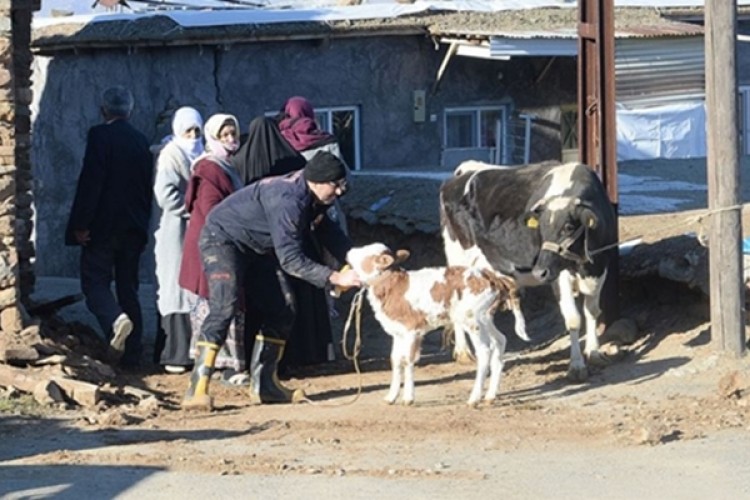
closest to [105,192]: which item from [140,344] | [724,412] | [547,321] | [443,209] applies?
[140,344]

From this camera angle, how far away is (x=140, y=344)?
13008 mm

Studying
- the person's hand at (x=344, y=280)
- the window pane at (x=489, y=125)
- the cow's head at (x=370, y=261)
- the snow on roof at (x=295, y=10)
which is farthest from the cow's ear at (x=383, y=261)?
the window pane at (x=489, y=125)

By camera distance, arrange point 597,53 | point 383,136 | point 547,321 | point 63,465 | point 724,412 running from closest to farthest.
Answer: point 63,465
point 724,412
point 597,53
point 547,321
point 383,136

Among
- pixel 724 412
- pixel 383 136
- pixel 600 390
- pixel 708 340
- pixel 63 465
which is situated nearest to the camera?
pixel 63 465

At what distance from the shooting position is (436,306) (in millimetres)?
10766

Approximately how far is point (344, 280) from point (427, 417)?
1.01m

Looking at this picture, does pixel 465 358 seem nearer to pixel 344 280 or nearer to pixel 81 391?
pixel 344 280

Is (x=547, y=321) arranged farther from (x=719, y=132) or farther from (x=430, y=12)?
(x=430, y=12)

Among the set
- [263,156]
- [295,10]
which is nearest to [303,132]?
[263,156]

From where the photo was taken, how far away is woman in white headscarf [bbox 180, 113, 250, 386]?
38.7 feet

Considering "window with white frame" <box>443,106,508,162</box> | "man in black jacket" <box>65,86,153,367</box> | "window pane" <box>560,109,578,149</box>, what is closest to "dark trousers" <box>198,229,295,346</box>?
"man in black jacket" <box>65,86,153,367</box>

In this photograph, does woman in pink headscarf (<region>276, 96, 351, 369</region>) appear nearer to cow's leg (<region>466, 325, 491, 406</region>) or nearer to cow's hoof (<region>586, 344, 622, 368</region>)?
cow's hoof (<region>586, 344, 622, 368</region>)

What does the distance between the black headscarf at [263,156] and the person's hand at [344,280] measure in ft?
7.14

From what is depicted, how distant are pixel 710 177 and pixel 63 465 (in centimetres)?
509
